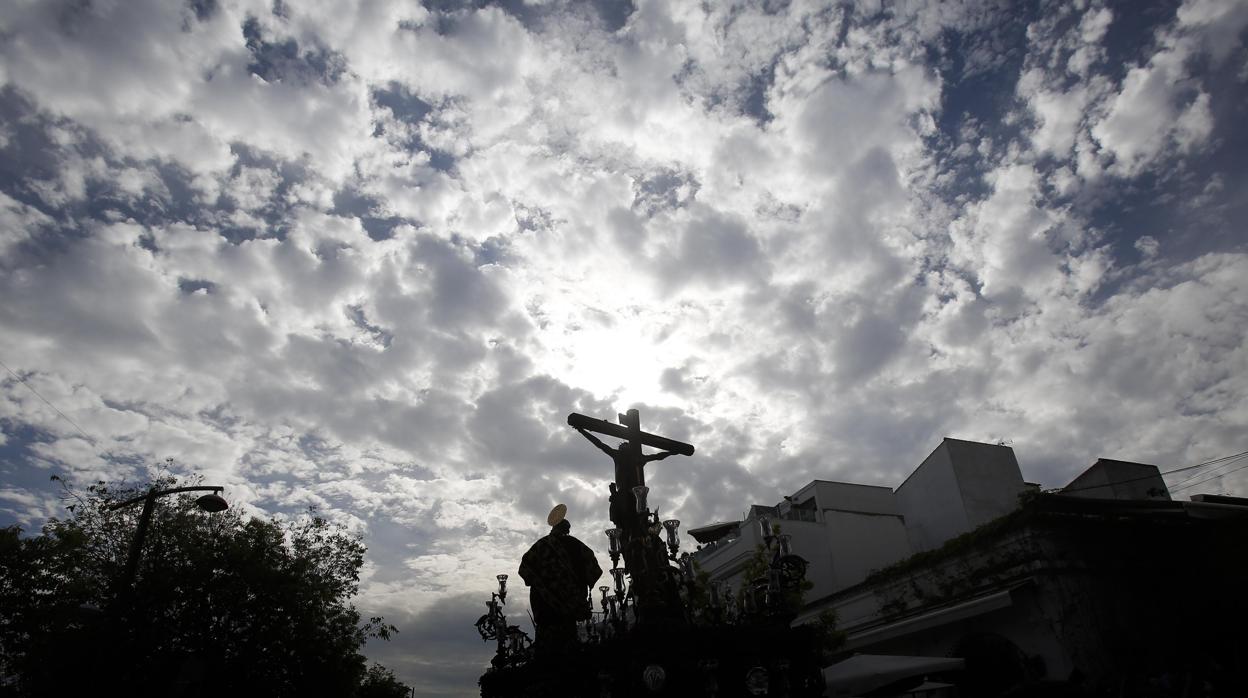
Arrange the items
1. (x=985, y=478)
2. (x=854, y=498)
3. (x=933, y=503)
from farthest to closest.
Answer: (x=854, y=498)
(x=933, y=503)
(x=985, y=478)

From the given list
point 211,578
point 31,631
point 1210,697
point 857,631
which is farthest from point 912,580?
point 31,631

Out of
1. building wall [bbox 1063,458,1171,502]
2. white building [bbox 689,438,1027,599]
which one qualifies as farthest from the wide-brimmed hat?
building wall [bbox 1063,458,1171,502]

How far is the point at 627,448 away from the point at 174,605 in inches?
568

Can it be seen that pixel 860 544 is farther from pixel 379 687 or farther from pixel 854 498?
pixel 379 687

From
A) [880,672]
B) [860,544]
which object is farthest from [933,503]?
[880,672]

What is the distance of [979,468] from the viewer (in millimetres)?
24875

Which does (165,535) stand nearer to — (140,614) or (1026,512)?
(140,614)

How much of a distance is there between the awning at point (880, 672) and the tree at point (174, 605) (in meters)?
15.5

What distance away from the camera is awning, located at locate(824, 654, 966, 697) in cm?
1060

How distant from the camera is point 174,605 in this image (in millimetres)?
18078

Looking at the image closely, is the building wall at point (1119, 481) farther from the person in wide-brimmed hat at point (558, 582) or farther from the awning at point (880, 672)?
the person in wide-brimmed hat at point (558, 582)

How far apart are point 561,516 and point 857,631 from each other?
11.5 m

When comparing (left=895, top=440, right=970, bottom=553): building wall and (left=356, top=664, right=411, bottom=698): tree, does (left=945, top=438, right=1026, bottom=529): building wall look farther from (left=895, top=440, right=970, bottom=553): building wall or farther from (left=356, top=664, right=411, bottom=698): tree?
(left=356, top=664, right=411, bottom=698): tree

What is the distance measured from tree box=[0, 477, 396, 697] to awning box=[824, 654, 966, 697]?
15.5 metres
